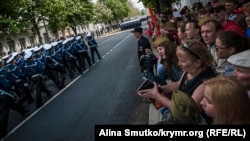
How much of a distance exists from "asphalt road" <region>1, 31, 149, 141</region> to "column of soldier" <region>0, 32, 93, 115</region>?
0.47m

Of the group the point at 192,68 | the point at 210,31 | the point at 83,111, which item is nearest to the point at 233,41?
the point at 192,68

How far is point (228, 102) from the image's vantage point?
2.45 meters

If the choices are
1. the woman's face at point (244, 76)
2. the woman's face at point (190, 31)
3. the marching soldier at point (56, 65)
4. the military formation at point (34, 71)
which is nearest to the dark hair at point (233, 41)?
the woman's face at point (244, 76)

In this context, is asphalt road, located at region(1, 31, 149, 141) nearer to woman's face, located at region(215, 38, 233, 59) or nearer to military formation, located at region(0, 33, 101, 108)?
military formation, located at region(0, 33, 101, 108)

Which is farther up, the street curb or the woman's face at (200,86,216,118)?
the woman's face at (200,86,216,118)

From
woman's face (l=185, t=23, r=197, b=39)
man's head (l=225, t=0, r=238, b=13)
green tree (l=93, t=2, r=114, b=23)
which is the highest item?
man's head (l=225, t=0, r=238, b=13)

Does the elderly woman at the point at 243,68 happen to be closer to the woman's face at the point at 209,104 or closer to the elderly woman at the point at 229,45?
the elderly woman at the point at 229,45

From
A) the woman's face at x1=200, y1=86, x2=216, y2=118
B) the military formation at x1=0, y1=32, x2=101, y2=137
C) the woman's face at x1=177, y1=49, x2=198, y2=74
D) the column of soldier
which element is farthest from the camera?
the column of soldier

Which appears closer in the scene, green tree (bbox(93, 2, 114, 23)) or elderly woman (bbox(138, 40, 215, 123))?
elderly woman (bbox(138, 40, 215, 123))

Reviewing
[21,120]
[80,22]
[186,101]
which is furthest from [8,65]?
[80,22]

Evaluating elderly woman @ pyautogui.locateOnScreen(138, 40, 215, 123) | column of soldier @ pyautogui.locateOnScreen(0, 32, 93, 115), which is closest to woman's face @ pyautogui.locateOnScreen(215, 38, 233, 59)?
elderly woman @ pyautogui.locateOnScreen(138, 40, 215, 123)

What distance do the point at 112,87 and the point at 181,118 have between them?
9762mm

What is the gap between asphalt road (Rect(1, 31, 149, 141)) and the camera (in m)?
8.05

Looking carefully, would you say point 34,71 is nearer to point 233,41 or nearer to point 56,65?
point 56,65
